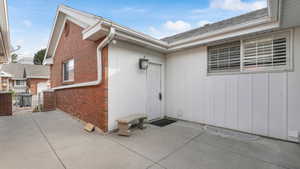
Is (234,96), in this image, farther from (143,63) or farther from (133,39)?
(133,39)

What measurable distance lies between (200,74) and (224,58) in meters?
0.90

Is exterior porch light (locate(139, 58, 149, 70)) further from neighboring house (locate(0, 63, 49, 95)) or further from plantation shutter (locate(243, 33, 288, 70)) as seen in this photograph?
neighboring house (locate(0, 63, 49, 95))

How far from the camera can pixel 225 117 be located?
13.6 ft

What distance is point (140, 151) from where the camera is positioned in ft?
8.96

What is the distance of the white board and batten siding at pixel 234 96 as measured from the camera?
3217 mm

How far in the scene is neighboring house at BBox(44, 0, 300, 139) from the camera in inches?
128

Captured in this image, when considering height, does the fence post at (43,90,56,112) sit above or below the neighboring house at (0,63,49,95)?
below

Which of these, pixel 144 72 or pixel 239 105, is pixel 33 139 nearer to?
pixel 144 72

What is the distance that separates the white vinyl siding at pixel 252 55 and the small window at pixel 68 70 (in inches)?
232

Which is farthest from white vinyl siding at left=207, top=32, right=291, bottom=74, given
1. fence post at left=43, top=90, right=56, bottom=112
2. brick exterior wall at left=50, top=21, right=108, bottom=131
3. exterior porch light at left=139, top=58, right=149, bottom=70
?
fence post at left=43, top=90, right=56, bottom=112

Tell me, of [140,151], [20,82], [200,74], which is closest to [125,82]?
[140,151]

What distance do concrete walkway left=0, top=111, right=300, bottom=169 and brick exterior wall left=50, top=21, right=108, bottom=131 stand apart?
730 mm

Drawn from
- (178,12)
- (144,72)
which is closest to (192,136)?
(144,72)

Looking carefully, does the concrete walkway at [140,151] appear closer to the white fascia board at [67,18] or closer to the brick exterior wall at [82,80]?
the brick exterior wall at [82,80]
